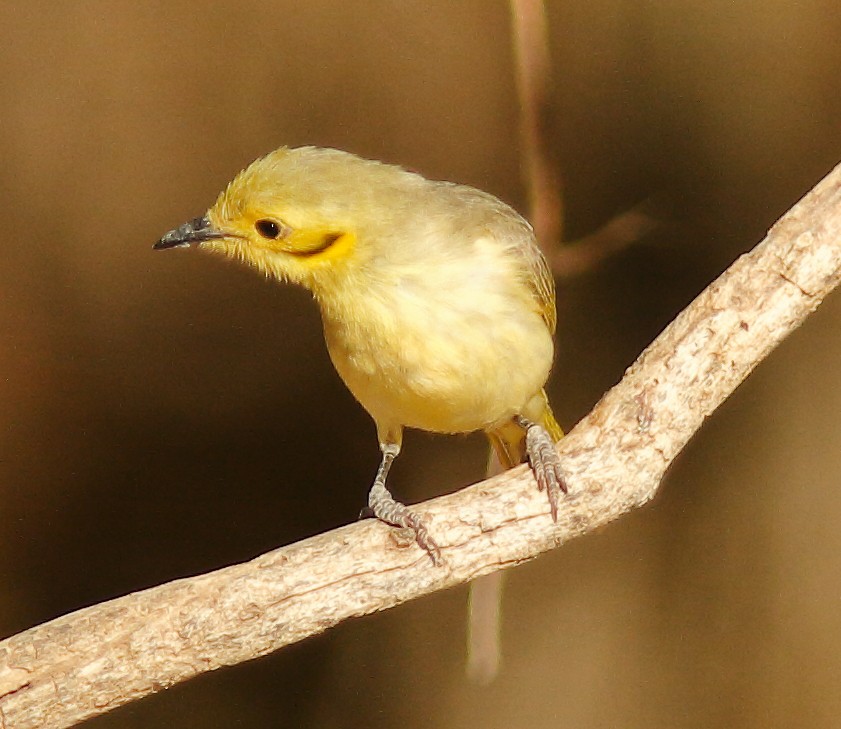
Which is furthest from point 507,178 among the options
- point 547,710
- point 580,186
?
point 547,710

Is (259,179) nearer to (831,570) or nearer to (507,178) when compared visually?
(507,178)

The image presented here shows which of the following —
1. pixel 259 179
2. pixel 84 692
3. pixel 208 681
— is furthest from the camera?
pixel 208 681

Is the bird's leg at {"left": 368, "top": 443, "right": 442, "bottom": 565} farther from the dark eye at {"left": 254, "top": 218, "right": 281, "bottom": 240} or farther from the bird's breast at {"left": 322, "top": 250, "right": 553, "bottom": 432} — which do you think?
the dark eye at {"left": 254, "top": 218, "right": 281, "bottom": 240}

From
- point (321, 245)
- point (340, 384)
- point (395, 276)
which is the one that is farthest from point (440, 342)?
point (340, 384)

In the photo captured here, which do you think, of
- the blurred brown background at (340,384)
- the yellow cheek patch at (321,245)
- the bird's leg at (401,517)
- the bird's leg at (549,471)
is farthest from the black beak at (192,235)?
the bird's leg at (549,471)

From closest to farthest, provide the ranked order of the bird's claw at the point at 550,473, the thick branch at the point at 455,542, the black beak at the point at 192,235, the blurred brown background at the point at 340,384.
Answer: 1. the thick branch at the point at 455,542
2. the bird's claw at the point at 550,473
3. the black beak at the point at 192,235
4. the blurred brown background at the point at 340,384

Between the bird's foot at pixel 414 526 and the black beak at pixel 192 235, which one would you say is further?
the black beak at pixel 192 235

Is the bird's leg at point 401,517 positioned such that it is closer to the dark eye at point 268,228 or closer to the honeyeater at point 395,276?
the honeyeater at point 395,276
